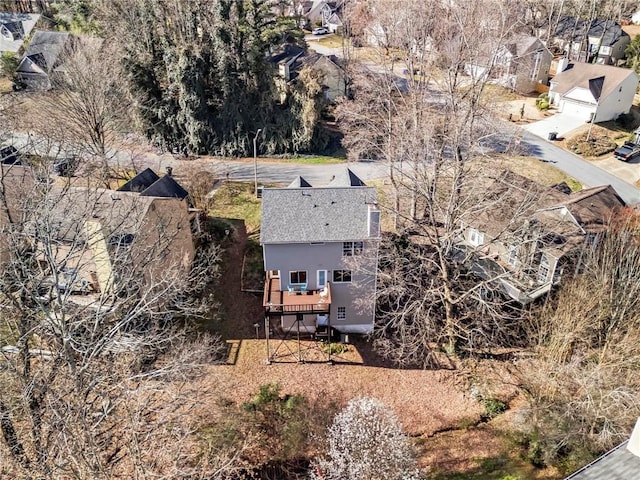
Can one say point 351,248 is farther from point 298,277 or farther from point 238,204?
point 238,204

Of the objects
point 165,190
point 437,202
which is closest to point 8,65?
point 165,190

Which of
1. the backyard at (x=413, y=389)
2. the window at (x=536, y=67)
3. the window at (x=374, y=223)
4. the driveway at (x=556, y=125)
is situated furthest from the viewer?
the window at (x=536, y=67)

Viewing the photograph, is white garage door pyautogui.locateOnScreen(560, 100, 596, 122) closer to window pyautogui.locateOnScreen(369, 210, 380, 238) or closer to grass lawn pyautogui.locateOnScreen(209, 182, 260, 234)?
grass lawn pyautogui.locateOnScreen(209, 182, 260, 234)

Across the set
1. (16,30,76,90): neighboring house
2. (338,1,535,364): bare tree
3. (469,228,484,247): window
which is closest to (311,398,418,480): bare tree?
(338,1,535,364): bare tree

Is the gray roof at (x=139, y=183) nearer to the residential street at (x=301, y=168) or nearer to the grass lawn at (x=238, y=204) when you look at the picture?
the grass lawn at (x=238, y=204)

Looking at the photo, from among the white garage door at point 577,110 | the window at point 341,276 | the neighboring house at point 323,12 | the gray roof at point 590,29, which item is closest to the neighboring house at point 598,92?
the white garage door at point 577,110

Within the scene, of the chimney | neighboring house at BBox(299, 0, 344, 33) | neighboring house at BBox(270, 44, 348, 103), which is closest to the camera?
the chimney
